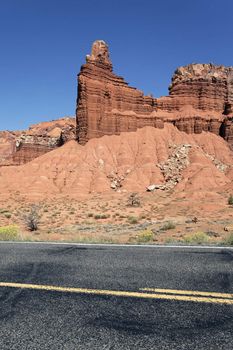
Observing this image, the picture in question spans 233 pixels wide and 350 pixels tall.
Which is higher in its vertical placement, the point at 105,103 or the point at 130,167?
the point at 105,103

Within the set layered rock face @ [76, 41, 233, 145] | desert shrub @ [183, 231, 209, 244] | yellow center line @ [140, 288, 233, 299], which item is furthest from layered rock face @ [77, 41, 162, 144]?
yellow center line @ [140, 288, 233, 299]

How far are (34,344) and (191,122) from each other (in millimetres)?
78704

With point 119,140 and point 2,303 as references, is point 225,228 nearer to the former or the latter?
point 2,303

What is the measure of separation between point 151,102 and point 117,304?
264ft

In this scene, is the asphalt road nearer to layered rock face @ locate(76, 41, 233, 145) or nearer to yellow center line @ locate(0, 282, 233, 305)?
yellow center line @ locate(0, 282, 233, 305)

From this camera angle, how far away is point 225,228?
2439 cm

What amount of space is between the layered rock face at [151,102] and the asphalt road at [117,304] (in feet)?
219

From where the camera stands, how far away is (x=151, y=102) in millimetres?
81750

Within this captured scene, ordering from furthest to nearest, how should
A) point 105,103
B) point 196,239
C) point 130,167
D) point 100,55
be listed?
point 100,55, point 105,103, point 130,167, point 196,239

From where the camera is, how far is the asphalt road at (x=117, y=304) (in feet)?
10.7

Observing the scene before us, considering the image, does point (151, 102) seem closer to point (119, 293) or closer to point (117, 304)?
point (119, 293)

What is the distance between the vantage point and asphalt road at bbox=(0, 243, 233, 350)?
326 centimetres

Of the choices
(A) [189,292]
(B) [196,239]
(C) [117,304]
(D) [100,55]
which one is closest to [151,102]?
(D) [100,55]

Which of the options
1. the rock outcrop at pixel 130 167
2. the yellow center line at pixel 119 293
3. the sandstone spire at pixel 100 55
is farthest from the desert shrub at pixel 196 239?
the sandstone spire at pixel 100 55
